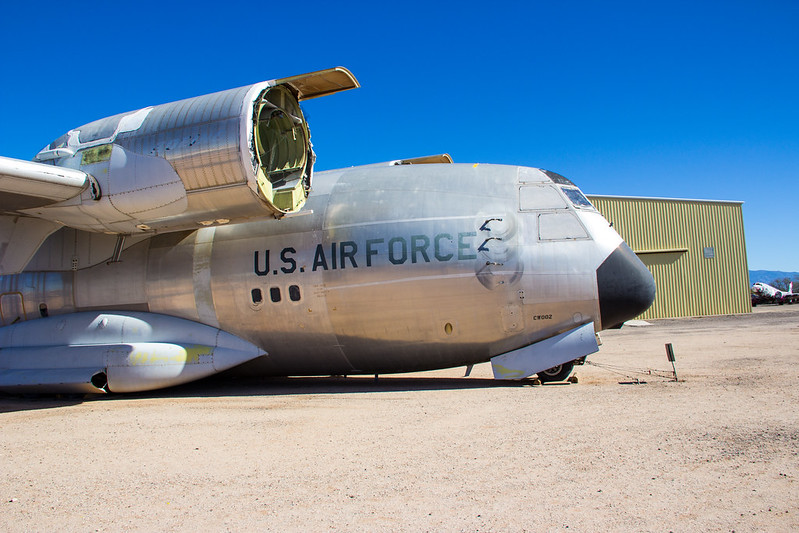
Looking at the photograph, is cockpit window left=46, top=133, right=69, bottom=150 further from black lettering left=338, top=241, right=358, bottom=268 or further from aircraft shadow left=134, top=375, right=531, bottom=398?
black lettering left=338, top=241, right=358, bottom=268

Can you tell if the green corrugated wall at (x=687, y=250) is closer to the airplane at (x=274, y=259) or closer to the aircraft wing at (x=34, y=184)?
the airplane at (x=274, y=259)

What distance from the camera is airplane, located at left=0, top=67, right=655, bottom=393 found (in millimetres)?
9125

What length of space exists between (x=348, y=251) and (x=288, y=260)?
1138 mm

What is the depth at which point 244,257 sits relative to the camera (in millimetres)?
10359

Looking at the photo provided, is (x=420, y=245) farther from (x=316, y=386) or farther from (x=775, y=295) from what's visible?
(x=775, y=295)

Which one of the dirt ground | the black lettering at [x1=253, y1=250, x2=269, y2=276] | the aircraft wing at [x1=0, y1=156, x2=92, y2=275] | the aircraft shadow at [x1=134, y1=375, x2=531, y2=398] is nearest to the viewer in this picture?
the dirt ground

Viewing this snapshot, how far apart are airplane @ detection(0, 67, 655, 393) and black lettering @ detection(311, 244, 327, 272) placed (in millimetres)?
24

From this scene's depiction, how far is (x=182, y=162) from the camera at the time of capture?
8.92m

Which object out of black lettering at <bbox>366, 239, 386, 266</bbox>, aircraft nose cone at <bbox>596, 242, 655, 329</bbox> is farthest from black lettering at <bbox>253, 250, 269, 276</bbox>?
aircraft nose cone at <bbox>596, 242, 655, 329</bbox>

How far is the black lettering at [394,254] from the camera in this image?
948 cm

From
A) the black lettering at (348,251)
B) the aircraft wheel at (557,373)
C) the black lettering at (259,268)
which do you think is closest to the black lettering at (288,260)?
the black lettering at (259,268)

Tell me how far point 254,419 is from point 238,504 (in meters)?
3.31

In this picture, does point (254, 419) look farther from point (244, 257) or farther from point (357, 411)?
point (244, 257)

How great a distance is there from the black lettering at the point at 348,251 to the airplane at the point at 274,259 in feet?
0.06
